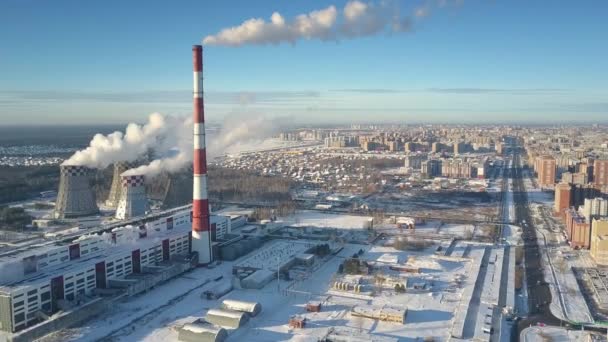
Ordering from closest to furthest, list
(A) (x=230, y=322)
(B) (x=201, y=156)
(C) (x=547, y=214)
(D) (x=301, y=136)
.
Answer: (A) (x=230, y=322) → (B) (x=201, y=156) → (C) (x=547, y=214) → (D) (x=301, y=136)

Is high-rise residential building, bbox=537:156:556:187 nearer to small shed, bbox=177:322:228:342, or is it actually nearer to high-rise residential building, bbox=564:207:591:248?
high-rise residential building, bbox=564:207:591:248

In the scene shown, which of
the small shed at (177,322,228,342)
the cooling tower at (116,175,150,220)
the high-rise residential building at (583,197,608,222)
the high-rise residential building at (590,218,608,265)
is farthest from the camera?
the cooling tower at (116,175,150,220)

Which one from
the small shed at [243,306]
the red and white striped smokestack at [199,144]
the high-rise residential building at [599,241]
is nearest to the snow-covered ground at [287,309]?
the small shed at [243,306]

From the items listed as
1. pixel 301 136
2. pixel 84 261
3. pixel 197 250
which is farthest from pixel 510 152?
pixel 84 261

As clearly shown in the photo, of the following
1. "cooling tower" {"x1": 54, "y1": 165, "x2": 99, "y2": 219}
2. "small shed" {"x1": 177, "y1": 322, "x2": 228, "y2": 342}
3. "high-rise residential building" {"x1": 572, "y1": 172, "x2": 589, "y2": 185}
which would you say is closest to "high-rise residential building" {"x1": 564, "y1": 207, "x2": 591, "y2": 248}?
"small shed" {"x1": 177, "y1": 322, "x2": 228, "y2": 342}

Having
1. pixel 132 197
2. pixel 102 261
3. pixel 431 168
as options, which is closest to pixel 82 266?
pixel 102 261

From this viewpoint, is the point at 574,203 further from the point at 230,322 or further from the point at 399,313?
the point at 230,322
